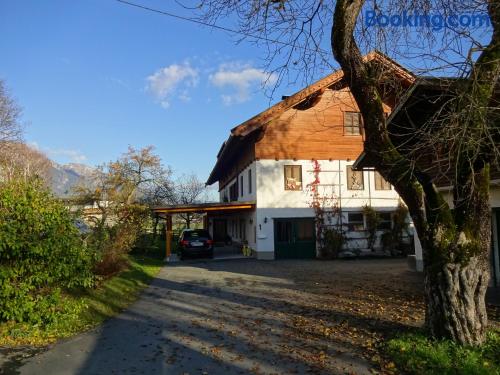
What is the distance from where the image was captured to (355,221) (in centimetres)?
2430

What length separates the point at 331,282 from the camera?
554 inches

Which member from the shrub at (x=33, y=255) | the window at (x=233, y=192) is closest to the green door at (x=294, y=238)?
the window at (x=233, y=192)

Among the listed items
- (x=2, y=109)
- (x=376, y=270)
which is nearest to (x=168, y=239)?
(x=376, y=270)

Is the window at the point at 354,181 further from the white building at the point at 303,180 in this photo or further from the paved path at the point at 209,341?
the paved path at the point at 209,341

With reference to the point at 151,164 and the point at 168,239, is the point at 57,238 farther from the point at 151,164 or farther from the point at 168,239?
the point at 151,164

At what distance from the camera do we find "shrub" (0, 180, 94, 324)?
7.75 meters

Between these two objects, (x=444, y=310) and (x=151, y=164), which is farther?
(x=151, y=164)

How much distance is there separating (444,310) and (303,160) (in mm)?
17686

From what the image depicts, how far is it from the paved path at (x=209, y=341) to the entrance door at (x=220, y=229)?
1211 inches

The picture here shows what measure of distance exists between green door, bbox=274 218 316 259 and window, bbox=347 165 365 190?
2.84 meters

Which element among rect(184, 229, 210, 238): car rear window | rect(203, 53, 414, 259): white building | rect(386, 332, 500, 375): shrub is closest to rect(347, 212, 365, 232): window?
rect(203, 53, 414, 259): white building

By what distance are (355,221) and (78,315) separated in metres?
17.7

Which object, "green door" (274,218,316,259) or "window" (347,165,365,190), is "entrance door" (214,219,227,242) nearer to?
"green door" (274,218,316,259)

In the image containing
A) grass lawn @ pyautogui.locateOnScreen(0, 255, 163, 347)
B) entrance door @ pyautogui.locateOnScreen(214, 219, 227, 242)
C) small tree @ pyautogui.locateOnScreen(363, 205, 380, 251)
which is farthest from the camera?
entrance door @ pyautogui.locateOnScreen(214, 219, 227, 242)
